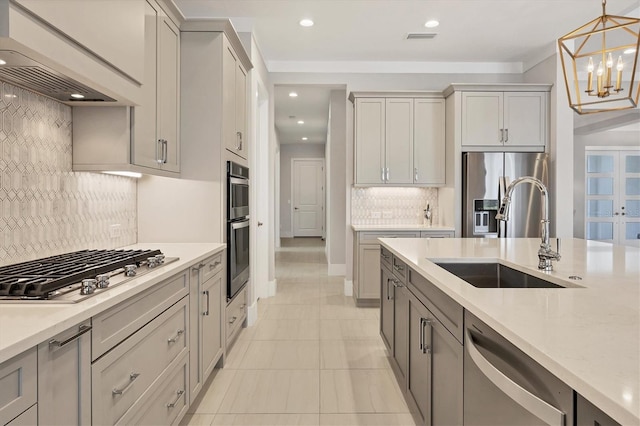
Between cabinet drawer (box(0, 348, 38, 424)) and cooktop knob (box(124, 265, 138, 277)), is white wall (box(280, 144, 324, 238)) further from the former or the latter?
cabinet drawer (box(0, 348, 38, 424))

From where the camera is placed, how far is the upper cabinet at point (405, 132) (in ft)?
16.0

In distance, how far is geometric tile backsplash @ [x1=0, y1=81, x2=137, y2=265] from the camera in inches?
69.4

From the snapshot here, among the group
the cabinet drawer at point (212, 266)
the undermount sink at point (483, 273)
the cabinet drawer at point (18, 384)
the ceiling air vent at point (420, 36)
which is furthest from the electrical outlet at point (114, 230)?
the ceiling air vent at point (420, 36)

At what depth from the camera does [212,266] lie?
2.68 metres

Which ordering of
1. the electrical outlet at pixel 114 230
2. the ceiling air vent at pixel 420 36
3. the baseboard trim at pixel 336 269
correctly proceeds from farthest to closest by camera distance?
the baseboard trim at pixel 336 269 → the ceiling air vent at pixel 420 36 → the electrical outlet at pixel 114 230

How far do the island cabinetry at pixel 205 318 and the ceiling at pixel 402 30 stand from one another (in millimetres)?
2367

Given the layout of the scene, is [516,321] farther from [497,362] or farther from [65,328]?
[65,328]

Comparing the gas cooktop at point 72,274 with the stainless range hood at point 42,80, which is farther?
the stainless range hood at point 42,80

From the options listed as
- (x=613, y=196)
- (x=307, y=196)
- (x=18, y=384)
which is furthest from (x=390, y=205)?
(x=307, y=196)

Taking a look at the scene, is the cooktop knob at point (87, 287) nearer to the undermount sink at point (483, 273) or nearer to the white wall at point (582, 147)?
the undermount sink at point (483, 273)

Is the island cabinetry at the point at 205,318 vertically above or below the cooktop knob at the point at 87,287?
below

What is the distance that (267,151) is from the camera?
16.7 feet

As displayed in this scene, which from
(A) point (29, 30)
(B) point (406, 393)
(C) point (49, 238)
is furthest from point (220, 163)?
(B) point (406, 393)

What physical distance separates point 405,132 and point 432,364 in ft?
11.6
